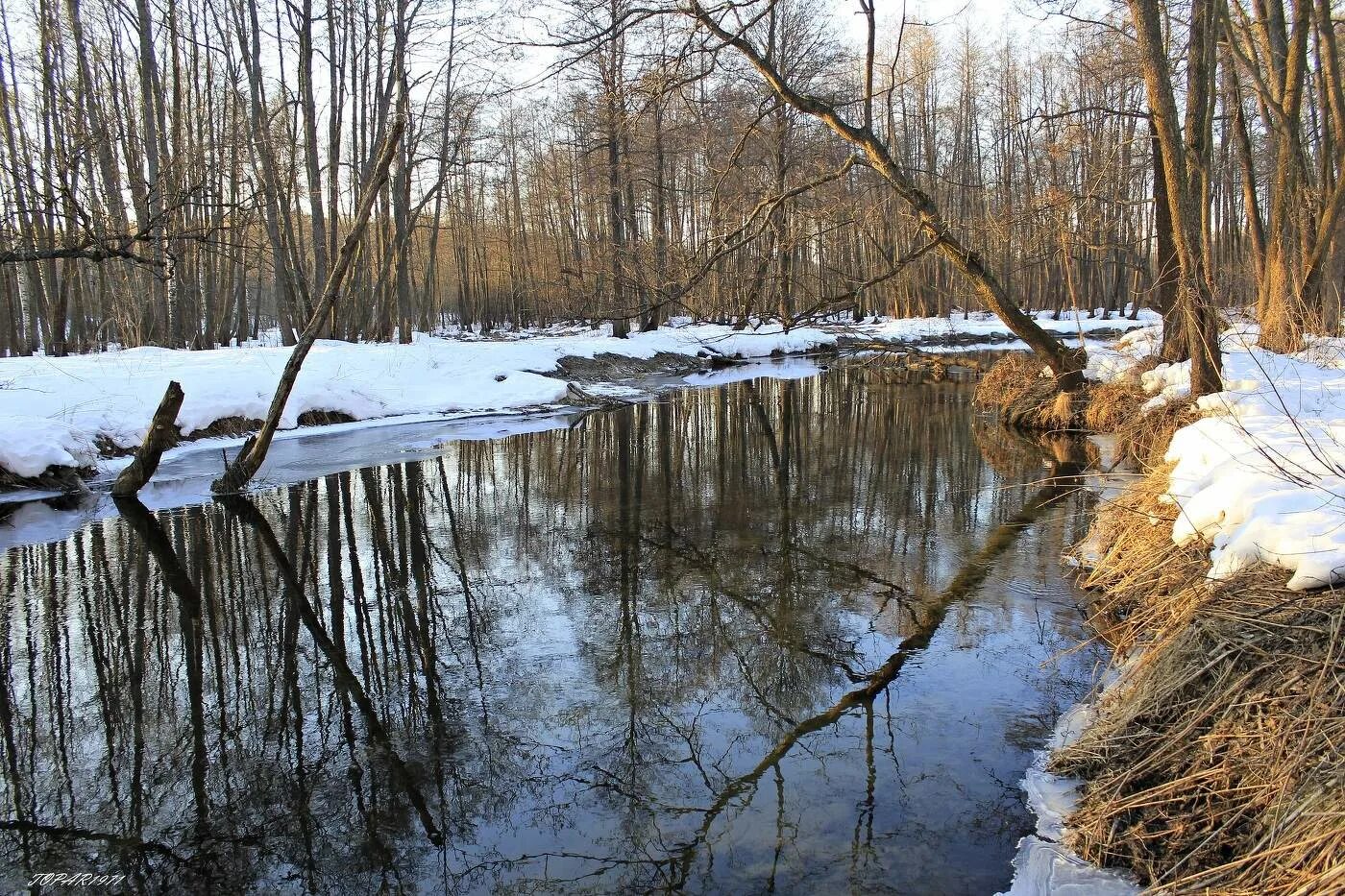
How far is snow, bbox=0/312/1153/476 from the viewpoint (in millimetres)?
11133

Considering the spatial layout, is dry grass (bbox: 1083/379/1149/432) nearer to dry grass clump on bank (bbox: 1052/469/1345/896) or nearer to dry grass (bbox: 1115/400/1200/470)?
dry grass (bbox: 1115/400/1200/470)

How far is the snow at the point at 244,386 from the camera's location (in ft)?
36.5

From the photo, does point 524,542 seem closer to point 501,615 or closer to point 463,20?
point 501,615

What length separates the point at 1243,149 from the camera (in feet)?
50.9

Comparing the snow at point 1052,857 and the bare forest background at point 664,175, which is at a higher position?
the bare forest background at point 664,175

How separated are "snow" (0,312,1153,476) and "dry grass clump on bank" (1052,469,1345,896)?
443 cm

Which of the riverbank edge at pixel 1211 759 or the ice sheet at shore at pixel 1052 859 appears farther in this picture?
the ice sheet at shore at pixel 1052 859

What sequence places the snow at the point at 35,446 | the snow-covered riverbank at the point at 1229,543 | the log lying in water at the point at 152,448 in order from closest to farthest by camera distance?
the snow-covered riverbank at the point at 1229,543 → the log lying in water at the point at 152,448 → the snow at the point at 35,446

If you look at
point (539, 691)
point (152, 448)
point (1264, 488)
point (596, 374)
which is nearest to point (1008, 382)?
point (596, 374)

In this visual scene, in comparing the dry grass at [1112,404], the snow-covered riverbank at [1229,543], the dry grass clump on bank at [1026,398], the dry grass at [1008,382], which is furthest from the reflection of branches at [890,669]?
the dry grass at [1008,382]

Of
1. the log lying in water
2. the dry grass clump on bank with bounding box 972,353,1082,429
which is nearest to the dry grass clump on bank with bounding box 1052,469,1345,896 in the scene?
the log lying in water

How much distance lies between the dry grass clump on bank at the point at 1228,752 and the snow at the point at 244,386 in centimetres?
443

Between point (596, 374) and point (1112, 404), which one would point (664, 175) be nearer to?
point (596, 374)

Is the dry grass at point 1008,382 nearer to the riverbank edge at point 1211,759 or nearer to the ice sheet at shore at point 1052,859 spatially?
the riverbank edge at point 1211,759
